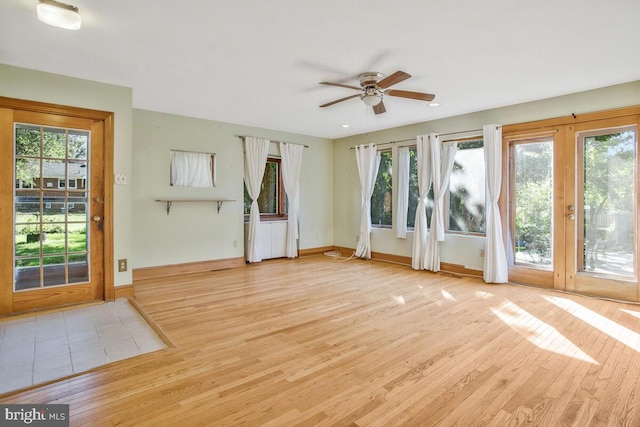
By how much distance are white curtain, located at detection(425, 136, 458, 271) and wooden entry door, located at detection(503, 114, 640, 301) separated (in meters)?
0.89

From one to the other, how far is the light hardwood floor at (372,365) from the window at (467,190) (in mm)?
1472

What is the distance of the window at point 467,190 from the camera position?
5.16 meters

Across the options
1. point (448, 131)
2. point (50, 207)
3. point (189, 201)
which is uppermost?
point (448, 131)

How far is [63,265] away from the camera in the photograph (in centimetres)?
370

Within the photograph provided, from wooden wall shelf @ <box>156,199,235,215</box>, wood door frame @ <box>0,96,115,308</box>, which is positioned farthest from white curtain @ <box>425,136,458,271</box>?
wood door frame @ <box>0,96,115,308</box>

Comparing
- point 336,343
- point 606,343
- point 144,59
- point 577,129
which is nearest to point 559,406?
point 606,343

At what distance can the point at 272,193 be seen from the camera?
6.68m

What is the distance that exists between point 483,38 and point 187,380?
347cm

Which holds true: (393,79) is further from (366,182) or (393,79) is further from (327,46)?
(366,182)

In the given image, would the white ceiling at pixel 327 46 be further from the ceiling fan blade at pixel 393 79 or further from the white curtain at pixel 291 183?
the white curtain at pixel 291 183

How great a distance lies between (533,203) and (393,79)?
118 inches

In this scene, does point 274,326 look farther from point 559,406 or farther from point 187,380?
point 559,406

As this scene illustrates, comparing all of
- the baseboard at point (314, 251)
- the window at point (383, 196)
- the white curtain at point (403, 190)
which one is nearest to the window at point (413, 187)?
the white curtain at point (403, 190)

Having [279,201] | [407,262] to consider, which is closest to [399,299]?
[407,262]
